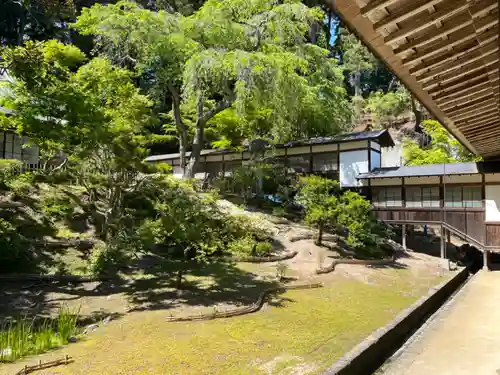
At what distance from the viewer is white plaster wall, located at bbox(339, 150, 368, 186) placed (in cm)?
2098

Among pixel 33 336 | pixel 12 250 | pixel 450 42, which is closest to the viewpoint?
pixel 450 42

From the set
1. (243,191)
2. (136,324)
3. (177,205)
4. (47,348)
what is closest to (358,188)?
(243,191)

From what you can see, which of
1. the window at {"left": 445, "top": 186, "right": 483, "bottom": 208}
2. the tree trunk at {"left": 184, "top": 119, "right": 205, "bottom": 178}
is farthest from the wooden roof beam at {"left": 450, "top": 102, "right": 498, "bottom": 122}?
the tree trunk at {"left": 184, "top": 119, "right": 205, "bottom": 178}

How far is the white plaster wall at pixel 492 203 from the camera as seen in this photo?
1625 cm

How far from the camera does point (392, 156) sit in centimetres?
2808

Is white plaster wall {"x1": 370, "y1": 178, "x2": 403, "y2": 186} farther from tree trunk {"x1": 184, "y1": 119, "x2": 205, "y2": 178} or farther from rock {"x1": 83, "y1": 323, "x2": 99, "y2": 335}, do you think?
rock {"x1": 83, "y1": 323, "x2": 99, "y2": 335}

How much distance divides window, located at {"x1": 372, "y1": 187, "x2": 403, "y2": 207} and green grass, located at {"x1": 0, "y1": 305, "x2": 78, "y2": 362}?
17183mm

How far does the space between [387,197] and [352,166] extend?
2.77 metres

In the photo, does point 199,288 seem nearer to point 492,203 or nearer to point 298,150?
point 492,203

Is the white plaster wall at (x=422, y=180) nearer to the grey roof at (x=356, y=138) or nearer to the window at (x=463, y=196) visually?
the window at (x=463, y=196)

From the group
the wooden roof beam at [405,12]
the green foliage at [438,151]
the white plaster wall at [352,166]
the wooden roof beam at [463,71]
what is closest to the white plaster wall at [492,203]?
the white plaster wall at [352,166]

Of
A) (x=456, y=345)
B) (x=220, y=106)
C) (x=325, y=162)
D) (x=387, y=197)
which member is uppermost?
(x=220, y=106)

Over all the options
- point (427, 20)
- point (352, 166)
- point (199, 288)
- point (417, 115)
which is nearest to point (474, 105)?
point (427, 20)

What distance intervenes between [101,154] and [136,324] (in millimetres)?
5764
